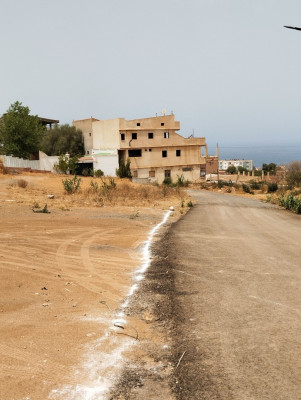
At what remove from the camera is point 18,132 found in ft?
137

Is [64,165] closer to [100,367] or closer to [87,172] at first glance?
[87,172]

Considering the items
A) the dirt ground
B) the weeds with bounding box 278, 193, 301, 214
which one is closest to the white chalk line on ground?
the dirt ground

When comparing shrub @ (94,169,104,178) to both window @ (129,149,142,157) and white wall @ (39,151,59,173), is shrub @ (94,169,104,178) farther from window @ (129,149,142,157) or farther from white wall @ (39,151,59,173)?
window @ (129,149,142,157)

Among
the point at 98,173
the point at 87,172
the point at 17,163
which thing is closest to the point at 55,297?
the point at 17,163

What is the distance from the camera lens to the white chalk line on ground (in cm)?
356

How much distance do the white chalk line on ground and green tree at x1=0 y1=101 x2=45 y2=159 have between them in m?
39.3

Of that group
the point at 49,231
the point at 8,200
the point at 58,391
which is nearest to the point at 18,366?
the point at 58,391

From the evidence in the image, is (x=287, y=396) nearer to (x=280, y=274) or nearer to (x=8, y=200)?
(x=280, y=274)

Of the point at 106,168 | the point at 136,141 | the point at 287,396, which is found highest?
the point at 136,141

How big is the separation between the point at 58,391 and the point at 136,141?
53.3 metres

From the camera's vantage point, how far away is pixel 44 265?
7605mm

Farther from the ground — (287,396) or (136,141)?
(136,141)

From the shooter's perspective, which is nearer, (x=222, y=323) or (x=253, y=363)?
(x=253, y=363)

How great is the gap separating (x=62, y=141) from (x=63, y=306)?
55339 mm
